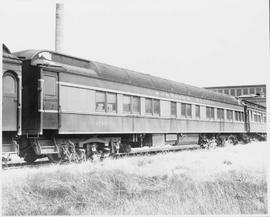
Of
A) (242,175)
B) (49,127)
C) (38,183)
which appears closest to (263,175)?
(242,175)

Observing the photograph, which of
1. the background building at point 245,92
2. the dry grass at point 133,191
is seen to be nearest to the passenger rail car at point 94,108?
the dry grass at point 133,191

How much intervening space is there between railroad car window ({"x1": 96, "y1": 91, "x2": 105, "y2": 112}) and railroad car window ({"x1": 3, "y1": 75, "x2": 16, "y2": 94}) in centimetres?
302

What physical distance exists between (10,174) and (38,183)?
0.96 m

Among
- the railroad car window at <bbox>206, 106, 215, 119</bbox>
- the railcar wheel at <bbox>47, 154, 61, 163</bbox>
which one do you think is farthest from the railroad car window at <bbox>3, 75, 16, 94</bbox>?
the railroad car window at <bbox>206, 106, 215, 119</bbox>

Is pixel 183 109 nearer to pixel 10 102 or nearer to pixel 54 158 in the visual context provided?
pixel 54 158

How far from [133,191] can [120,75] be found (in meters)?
6.56

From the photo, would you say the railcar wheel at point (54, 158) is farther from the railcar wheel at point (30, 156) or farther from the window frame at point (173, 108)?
the window frame at point (173, 108)

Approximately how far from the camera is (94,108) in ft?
37.4

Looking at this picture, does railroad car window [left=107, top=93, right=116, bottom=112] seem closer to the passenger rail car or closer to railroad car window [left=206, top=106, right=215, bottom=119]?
the passenger rail car

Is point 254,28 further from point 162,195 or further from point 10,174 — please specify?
point 10,174

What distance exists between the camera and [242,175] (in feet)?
26.6

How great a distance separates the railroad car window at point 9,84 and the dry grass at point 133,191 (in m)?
2.13

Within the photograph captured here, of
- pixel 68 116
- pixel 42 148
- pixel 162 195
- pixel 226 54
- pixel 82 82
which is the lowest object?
pixel 162 195

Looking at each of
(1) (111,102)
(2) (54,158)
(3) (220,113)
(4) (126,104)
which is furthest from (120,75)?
(3) (220,113)
